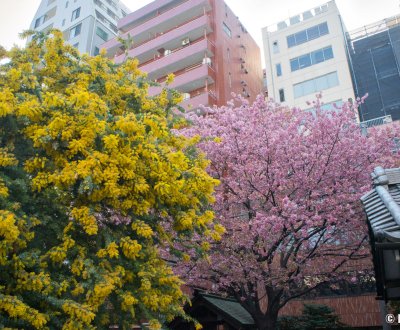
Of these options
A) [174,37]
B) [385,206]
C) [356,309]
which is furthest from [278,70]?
[385,206]

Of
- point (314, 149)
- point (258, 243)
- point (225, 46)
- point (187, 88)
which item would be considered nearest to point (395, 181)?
point (258, 243)

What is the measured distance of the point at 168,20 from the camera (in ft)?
109

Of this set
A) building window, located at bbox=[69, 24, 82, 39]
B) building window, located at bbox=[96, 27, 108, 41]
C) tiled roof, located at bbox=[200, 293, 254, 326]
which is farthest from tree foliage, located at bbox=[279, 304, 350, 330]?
building window, located at bbox=[69, 24, 82, 39]

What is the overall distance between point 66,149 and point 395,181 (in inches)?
249

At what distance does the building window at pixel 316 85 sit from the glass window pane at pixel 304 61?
4.92 feet

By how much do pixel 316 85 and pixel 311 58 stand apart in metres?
2.56

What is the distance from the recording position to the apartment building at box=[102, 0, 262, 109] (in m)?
29.8

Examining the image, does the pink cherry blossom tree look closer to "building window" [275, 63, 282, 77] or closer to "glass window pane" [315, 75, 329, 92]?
"glass window pane" [315, 75, 329, 92]

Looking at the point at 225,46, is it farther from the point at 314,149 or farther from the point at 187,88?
the point at 314,149

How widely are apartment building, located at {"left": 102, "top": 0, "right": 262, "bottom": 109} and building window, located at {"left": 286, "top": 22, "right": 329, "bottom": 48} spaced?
4977 mm

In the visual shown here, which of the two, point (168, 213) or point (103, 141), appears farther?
point (168, 213)

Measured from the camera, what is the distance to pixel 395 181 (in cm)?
616

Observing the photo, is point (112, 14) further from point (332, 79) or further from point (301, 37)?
point (332, 79)

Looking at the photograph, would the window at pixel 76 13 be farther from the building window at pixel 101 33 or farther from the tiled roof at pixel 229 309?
the tiled roof at pixel 229 309
